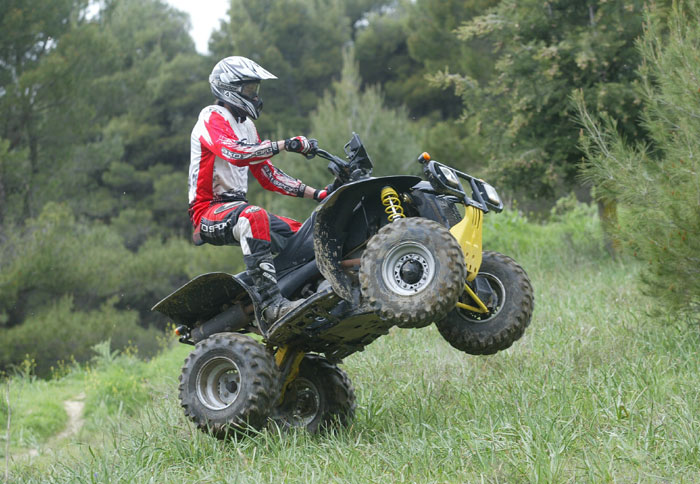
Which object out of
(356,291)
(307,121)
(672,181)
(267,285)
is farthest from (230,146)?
(307,121)

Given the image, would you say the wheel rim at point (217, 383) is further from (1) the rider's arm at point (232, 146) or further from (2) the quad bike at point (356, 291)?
(1) the rider's arm at point (232, 146)

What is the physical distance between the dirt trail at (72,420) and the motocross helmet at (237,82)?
294 inches

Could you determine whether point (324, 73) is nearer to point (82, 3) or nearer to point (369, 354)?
point (82, 3)

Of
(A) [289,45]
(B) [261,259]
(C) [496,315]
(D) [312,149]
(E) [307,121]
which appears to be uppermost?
(A) [289,45]

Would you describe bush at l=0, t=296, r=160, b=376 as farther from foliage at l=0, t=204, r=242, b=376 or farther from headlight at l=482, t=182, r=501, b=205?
headlight at l=482, t=182, r=501, b=205

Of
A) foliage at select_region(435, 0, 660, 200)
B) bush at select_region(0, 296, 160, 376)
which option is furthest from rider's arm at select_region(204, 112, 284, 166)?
bush at select_region(0, 296, 160, 376)

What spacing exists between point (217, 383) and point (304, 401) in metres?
0.82

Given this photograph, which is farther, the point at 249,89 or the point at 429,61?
the point at 429,61

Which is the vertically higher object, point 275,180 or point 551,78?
point 551,78

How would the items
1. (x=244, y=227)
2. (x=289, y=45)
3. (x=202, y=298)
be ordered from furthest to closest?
(x=289, y=45)
(x=202, y=298)
(x=244, y=227)

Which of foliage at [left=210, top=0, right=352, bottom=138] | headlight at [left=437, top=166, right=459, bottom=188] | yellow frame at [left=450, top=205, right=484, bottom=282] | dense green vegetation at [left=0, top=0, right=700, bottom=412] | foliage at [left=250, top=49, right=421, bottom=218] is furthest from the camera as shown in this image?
foliage at [left=210, top=0, right=352, bottom=138]

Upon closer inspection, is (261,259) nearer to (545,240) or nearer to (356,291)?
(356,291)

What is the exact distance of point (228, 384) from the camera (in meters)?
5.54

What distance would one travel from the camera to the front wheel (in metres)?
4.99
